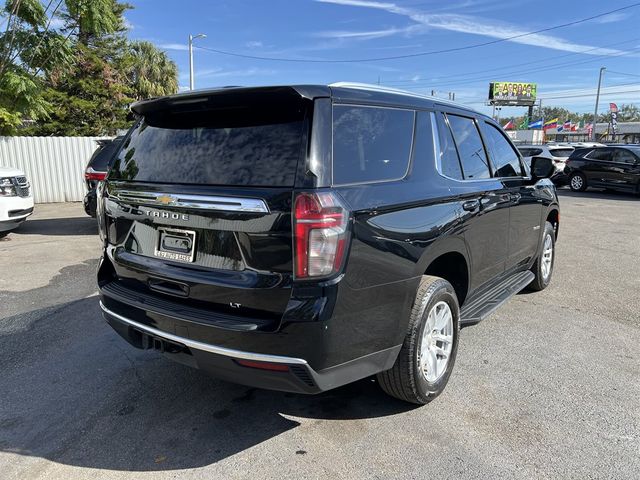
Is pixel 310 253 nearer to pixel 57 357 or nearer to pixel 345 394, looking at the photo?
pixel 345 394

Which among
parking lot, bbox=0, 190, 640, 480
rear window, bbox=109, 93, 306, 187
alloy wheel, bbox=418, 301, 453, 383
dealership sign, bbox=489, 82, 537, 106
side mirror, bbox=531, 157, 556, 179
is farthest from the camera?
dealership sign, bbox=489, 82, 537, 106

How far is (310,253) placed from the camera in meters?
2.39

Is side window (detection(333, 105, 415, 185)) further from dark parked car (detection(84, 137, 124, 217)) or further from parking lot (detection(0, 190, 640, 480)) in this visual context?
dark parked car (detection(84, 137, 124, 217))

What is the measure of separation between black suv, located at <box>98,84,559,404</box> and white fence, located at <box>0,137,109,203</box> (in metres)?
12.7

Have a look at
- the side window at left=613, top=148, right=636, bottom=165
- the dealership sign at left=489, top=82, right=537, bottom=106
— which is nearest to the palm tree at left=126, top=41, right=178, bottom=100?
the side window at left=613, top=148, right=636, bottom=165

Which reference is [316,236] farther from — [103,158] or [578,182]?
[578,182]

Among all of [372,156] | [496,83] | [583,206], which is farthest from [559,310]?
[496,83]

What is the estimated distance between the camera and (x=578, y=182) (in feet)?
58.4

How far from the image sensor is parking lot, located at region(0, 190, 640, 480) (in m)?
2.69

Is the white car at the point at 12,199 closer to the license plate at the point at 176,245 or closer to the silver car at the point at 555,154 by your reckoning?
the license plate at the point at 176,245

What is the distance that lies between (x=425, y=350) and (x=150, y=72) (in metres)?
34.9

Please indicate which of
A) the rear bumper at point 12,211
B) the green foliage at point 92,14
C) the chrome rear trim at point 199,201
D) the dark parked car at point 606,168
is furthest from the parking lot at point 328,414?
the dark parked car at point 606,168

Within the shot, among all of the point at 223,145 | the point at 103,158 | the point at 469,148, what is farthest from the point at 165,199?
the point at 103,158

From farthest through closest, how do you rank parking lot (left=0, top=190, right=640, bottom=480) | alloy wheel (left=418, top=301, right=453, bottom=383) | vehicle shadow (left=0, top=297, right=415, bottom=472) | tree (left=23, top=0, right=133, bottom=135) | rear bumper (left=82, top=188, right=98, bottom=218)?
tree (left=23, top=0, right=133, bottom=135) → rear bumper (left=82, top=188, right=98, bottom=218) → alloy wheel (left=418, top=301, right=453, bottom=383) → vehicle shadow (left=0, top=297, right=415, bottom=472) → parking lot (left=0, top=190, right=640, bottom=480)
